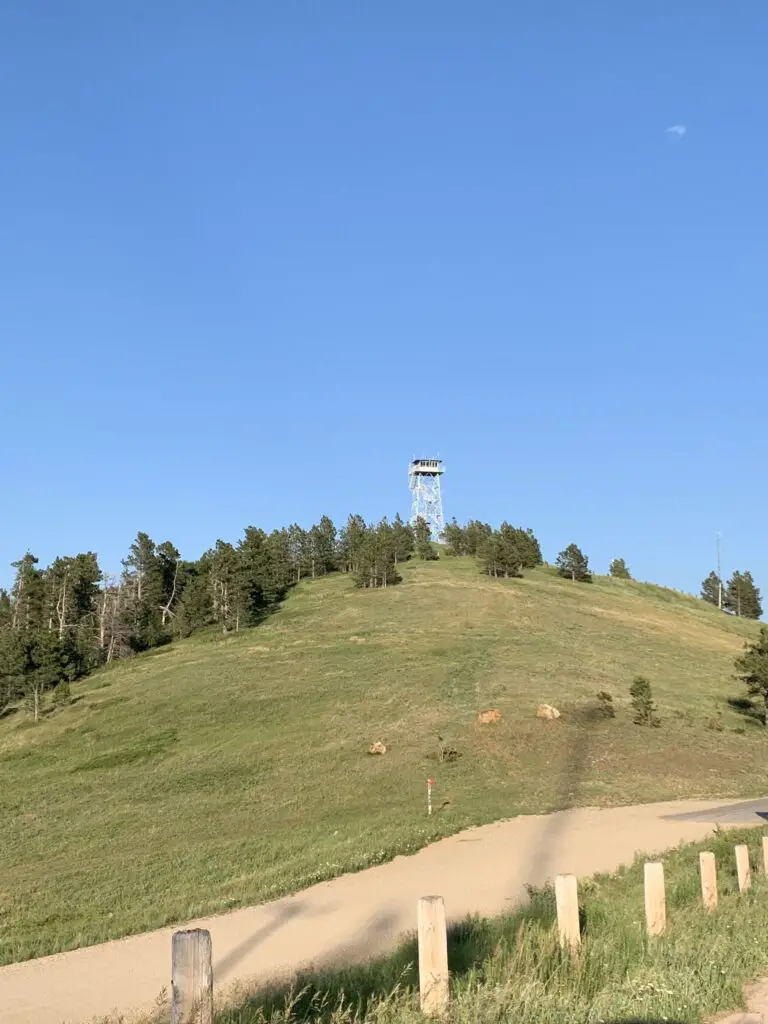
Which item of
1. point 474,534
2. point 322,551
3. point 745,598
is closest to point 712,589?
point 745,598

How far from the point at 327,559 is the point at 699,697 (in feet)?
263

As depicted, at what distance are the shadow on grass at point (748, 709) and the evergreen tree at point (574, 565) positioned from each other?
5926cm


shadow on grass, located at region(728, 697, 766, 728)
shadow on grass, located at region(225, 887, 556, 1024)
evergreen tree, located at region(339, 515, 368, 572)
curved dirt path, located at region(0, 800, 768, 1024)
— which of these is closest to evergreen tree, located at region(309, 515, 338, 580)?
evergreen tree, located at region(339, 515, 368, 572)

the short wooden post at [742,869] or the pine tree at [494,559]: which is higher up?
the pine tree at [494,559]

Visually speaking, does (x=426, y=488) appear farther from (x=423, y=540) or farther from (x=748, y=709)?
(x=748, y=709)

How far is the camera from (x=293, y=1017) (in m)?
6.60

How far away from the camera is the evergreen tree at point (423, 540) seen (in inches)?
4442

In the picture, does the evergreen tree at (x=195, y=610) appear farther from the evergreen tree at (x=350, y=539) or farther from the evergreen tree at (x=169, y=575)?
the evergreen tree at (x=350, y=539)

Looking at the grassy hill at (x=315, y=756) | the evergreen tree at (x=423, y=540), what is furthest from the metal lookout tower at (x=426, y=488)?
the grassy hill at (x=315, y=756)

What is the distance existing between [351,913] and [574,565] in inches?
3729

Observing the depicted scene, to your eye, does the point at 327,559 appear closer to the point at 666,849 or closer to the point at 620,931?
the point at 666,849

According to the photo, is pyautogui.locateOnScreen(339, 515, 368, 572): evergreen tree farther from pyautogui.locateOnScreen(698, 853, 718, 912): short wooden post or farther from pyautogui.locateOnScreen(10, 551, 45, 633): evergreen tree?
pyautogui.locateOnScreen(698, 853, 718, 912): short wooden post

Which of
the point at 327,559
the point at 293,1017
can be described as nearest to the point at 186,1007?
the point at 293,1017

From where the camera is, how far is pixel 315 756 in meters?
31.4
